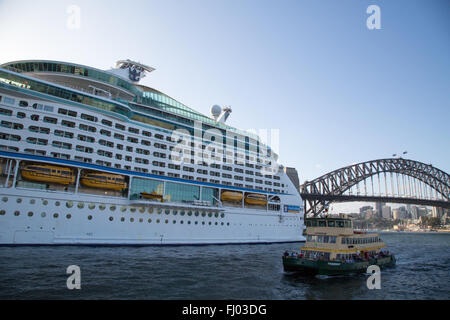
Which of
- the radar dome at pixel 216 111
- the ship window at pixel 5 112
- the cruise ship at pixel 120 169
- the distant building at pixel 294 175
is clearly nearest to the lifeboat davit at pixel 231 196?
the cruise ship at pixel 120 169

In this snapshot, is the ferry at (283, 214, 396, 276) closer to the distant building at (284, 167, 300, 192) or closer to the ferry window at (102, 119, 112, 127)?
the ferry window at (102, 119, 112, 127)

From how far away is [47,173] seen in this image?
2812 centimetres

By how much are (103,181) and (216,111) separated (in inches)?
1091

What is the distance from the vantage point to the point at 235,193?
4297cm

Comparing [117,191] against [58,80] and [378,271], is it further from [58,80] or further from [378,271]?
[378,271]

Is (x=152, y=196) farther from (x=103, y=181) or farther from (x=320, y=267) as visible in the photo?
(x=320, y=267)

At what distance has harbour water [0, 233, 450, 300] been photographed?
564 inches

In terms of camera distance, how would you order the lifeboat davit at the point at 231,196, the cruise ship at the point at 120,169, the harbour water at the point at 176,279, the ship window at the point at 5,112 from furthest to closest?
the lifeboat davit at the point at 231,196
the ship window at the point at 5,112
the cruise ship at the point at 120,169
the harbour water at the point at 176,279

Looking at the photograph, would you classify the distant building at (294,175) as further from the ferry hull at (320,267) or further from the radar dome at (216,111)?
the ferry hull at (320,267)

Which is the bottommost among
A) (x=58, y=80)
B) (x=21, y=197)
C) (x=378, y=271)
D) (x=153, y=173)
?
(x=378, y=271)

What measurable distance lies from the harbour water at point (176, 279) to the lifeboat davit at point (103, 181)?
24.9ft

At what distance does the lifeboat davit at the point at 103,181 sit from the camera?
1211 inches

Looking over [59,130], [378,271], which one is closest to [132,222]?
[59,130]

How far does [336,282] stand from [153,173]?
25433mm
